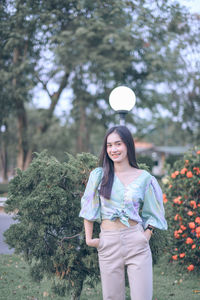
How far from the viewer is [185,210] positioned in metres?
5.44

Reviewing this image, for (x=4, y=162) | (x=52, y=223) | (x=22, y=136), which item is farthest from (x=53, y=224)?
(x=4, y=162)

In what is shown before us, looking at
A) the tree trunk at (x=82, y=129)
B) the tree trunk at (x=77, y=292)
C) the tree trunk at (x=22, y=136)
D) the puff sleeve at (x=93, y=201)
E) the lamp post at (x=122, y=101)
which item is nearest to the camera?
the puff sleeve at (x=93, y=201)

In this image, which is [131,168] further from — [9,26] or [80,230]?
[9,26]

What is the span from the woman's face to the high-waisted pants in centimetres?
50

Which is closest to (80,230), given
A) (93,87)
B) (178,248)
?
(178,248)

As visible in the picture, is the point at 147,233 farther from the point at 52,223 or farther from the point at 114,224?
the point at 52,223

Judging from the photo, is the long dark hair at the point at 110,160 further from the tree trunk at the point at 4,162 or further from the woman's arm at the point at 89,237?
the tree trunk at the point at 4,162

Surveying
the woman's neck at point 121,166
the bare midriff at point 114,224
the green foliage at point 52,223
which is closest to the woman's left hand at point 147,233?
the bare midriff at point 114,224

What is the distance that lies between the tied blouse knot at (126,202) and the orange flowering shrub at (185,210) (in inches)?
94.5

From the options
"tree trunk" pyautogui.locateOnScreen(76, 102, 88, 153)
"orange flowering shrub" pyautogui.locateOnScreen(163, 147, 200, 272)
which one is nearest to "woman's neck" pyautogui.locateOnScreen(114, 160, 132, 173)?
"orange flowering shrub" pyautogui.locateOnScreen(163, 147, 200, 272)

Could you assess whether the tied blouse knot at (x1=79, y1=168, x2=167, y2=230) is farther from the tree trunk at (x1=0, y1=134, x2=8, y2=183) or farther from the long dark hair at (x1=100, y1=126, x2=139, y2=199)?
the tree trunk at (x1=0, y1=134, x2=8, y2=183)

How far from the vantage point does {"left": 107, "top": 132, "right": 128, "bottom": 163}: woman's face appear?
274 centimetres

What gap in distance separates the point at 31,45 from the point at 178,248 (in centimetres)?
1260

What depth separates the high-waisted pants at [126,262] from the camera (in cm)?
251
